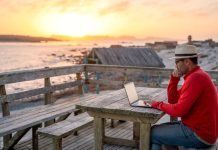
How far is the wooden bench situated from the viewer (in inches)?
189

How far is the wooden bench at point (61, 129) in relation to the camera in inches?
189

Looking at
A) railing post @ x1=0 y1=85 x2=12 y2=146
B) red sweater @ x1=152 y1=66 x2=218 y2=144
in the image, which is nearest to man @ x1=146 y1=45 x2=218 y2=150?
red sweater @ x1=152 y1=66 x2=218 y2=144

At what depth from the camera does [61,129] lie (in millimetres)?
5090

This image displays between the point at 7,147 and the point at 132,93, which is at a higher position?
the point at 132,93

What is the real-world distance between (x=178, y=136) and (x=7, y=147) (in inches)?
136

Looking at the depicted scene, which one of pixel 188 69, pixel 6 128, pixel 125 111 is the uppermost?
pixel 188 69

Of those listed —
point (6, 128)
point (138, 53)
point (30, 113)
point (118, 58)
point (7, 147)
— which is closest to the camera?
point (6, 128)

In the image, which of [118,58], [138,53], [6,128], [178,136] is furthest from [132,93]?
[138,53]

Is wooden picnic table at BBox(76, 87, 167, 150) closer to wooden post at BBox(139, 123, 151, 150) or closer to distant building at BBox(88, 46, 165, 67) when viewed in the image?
wooden post at BBox(139, 123, 151, 150)

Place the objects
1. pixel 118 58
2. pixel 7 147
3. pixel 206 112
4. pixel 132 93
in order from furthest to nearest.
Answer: pixel 118 58 < pixel 7 147 < pixel 132 93 < pixel 206 112

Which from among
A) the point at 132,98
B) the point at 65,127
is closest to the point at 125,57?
the point at 65,127

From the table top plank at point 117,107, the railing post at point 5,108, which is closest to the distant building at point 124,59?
the railing post at point 5,108

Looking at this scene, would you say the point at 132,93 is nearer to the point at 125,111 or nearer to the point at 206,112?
the point at 125,111

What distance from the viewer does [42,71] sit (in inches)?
285
